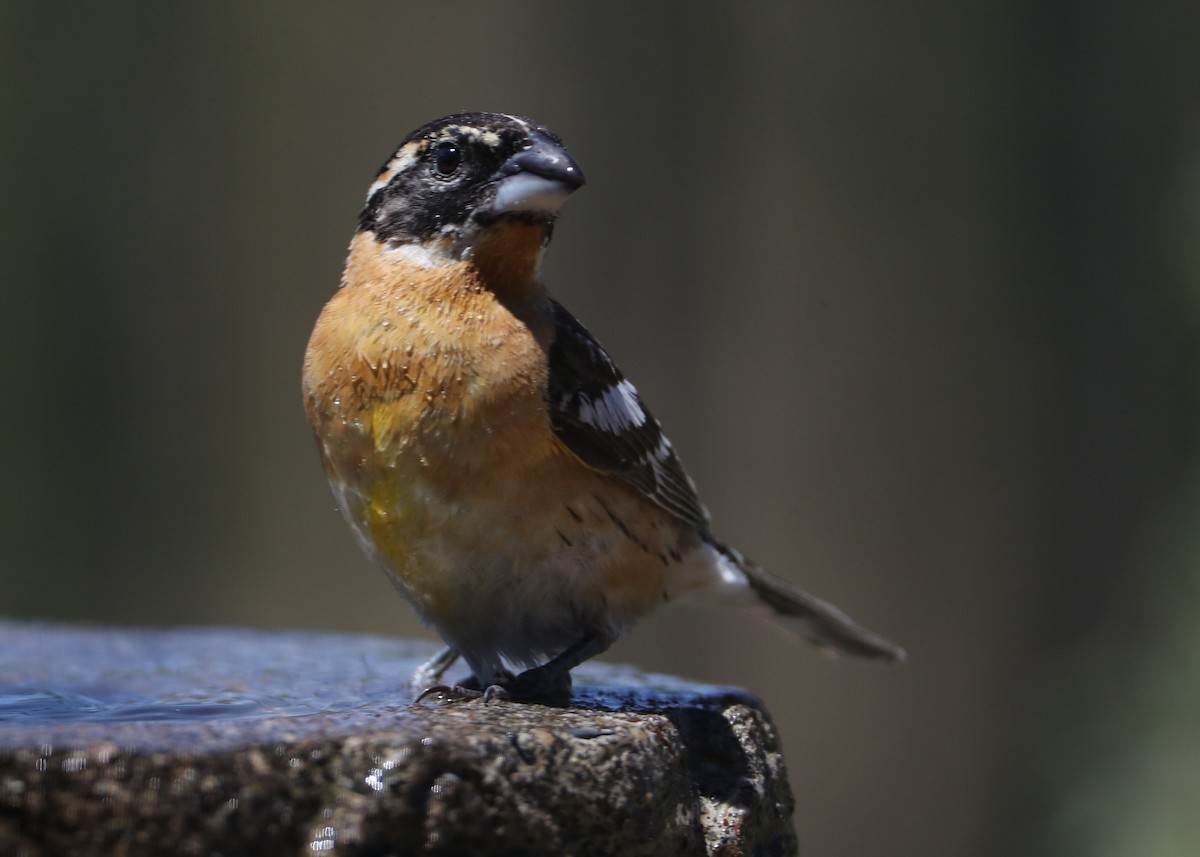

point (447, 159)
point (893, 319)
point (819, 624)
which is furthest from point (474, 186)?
point (893, 319)

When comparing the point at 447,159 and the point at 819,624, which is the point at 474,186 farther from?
the point at 819,624

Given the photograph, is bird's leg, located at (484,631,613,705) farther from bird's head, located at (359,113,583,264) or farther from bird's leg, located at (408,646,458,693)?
A: bird's head, located at (359,113,583,264)

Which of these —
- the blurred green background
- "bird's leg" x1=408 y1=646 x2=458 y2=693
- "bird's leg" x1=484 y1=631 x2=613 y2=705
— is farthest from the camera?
the blurred green background

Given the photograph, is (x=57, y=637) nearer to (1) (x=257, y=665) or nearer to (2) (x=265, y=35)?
(1) (x=257, y=665)

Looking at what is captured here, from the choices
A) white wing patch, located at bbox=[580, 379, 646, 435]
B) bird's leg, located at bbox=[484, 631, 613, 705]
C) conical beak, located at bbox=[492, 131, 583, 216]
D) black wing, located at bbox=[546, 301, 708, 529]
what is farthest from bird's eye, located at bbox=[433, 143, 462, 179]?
bird's leg, located at bbox=[484, 631, 613, 705]

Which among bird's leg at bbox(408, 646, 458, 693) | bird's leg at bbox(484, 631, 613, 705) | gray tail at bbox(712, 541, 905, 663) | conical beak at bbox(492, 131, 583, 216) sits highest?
conical beak at bbox(492, 131, 583, 216)

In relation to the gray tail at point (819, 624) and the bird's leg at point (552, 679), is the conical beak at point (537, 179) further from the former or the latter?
the gray tail at point (819, 624)
